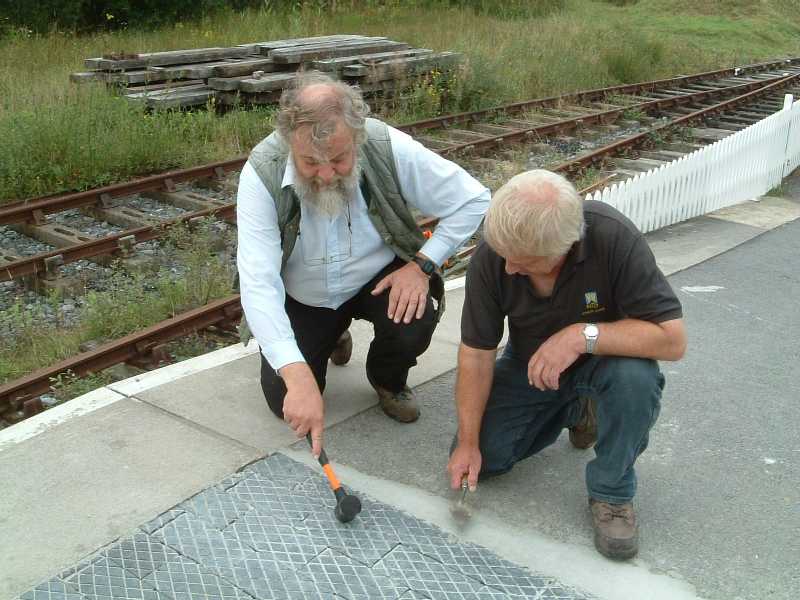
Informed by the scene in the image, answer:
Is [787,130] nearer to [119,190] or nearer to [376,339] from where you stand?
[119,190]

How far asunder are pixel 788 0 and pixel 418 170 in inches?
1437

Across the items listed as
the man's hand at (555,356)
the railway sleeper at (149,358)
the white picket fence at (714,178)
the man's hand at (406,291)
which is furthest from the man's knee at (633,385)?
the white picket fence at (714,178)

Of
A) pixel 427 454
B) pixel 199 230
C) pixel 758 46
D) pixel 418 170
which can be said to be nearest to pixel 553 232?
pixel 418 170

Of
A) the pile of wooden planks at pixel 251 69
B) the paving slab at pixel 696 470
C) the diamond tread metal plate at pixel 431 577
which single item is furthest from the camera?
the pile of wooden planks at pixel 251 69

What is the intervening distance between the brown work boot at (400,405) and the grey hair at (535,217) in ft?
4.35

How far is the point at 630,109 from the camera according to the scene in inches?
522

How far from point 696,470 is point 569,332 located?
1.00 meters

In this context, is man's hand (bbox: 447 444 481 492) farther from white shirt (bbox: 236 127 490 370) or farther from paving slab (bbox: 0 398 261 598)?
paving slab (bbox: 0 398 261 598)

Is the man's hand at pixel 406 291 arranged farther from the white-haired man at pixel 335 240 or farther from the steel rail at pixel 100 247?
the steel rail at pixel 100 247

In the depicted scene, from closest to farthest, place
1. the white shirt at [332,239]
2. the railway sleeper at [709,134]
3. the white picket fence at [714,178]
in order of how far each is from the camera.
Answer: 1. the white shirt at [332,239]
2. the white picket fence at [714,178]
3. the railway sleeper at [709,134]

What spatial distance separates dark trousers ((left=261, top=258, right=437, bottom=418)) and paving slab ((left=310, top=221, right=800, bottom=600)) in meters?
0.27

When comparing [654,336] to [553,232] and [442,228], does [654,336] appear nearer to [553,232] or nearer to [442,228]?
[553,232]

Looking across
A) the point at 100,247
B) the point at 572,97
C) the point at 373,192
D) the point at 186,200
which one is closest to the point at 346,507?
the point at 373,192

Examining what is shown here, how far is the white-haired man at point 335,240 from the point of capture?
3174mm
